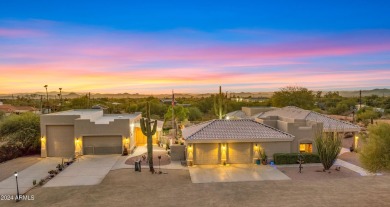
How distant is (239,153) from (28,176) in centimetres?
1606

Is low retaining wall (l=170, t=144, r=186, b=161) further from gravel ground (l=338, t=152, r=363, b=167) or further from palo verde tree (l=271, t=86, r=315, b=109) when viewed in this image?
palo verde tree (l=271, t=86, r=315, b=109)

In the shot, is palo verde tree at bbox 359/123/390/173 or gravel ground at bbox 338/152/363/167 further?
gravel ground at bbox 338/152/363/167

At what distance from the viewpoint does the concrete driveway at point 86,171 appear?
812 inches

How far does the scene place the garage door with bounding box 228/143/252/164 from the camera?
25297 millimetres

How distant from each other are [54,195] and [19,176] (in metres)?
6.51

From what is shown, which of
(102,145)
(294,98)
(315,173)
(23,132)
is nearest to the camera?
(315,173)

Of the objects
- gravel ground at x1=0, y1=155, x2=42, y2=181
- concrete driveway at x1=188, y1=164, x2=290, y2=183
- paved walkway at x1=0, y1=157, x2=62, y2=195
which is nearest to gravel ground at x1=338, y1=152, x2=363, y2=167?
concrete driveway at x1=188, y1=164, x2=290, y2=183

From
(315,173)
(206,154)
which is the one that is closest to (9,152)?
(206,154)

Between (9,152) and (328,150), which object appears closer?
(328,150)

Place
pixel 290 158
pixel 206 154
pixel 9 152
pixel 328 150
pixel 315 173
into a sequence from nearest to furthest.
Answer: pixel 315 173
pixel 328 150
pixel 290 158
pixel 206 154
pixel 9 152

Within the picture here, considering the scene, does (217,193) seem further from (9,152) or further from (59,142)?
(9,152)

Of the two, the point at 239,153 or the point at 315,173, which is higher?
the point at 239,153

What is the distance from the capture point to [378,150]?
15031 millimetres

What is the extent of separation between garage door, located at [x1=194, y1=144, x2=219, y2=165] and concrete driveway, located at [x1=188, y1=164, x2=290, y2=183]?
0.53 m
